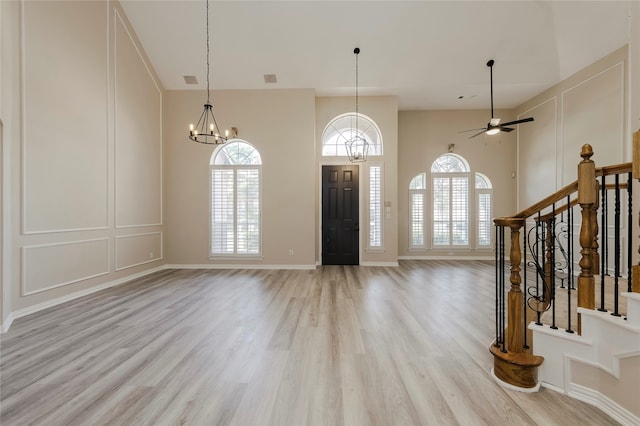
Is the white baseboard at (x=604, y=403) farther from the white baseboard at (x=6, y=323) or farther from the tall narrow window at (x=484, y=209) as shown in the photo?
the tall narrow window at (x=484, y=209)

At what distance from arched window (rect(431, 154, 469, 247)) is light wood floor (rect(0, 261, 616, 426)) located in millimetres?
3631

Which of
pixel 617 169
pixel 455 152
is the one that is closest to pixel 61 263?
pixel 617 169

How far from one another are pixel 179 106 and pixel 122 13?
1880mm

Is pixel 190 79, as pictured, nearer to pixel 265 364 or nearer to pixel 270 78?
pixel 270 78

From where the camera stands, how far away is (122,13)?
17.4ft

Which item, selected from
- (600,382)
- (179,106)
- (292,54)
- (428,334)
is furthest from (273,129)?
(600,382)

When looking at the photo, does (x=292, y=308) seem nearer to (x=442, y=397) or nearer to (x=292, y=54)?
(x=442, y=397)

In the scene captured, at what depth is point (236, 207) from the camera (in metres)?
6.64

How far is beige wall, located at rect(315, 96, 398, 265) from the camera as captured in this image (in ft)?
22.5

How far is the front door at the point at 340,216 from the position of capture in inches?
274

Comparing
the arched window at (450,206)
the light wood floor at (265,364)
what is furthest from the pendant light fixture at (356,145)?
the light wood floor at (265,364)

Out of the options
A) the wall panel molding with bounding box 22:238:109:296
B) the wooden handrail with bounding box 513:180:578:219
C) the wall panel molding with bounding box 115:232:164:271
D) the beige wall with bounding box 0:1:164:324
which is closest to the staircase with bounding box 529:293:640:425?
the wooden handrail with bounding box 513:180:578:219

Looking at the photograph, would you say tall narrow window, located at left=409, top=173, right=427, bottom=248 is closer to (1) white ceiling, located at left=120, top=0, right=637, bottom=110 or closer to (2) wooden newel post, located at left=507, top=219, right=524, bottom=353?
(1) white ceiling, located at left=120, top=0, right=637, bottom=110

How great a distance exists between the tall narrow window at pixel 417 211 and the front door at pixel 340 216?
1926mm
